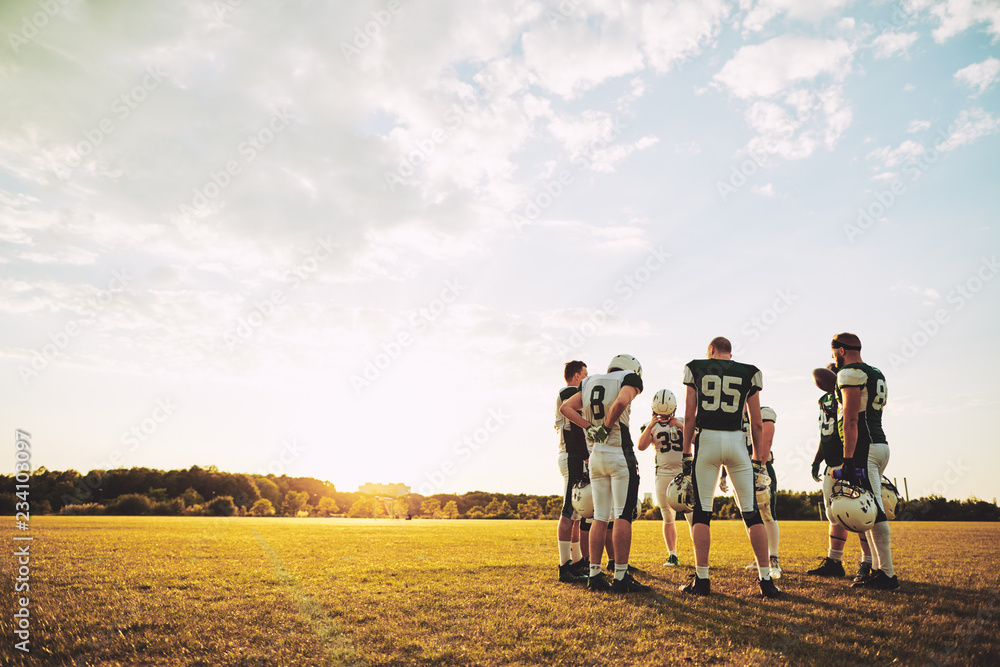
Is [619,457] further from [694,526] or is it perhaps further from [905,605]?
[905,605]

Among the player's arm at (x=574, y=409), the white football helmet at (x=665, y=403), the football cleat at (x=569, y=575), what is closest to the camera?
the player's arm at (x=574, y=409)

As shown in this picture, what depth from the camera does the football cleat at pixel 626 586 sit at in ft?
23.0

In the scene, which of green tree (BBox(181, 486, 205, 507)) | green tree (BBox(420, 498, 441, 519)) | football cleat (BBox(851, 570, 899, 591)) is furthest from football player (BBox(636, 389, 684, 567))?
green tree (BBox(420, 498, 441, 519))

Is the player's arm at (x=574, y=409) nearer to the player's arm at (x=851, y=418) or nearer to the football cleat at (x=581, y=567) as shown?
the football cleat at (x=581, y=567)

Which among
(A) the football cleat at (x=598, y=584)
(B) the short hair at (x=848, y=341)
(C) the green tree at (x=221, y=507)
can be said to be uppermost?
(B) the short hair at (x=848, y=341)

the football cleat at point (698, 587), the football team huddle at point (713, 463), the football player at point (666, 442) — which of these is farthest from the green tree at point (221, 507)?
the football cleat at point (698, 587)

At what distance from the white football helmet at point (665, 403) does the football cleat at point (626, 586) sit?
317cm

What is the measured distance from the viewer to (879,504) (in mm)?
7637

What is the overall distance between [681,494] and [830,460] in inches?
94.9

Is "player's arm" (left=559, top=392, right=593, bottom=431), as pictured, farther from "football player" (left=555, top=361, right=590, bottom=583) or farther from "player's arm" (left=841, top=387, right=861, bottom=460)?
"player's arm" (left=841, top=387, right=861, bottom=460)

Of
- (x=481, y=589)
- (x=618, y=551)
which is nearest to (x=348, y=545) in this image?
(x=481, y=589)

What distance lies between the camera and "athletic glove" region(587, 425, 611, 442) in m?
7.28

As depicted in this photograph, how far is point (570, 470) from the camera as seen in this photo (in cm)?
859

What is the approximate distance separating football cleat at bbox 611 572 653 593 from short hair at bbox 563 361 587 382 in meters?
2.98
